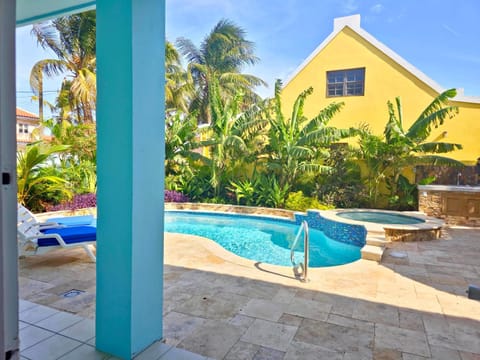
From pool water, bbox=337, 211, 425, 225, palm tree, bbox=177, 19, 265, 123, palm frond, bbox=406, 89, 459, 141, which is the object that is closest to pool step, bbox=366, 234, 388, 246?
pool water, bbox=337, 211, 425, 225

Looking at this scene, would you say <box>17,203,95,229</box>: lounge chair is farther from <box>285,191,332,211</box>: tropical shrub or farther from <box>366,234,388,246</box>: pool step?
<box>285,191,332,211</box>: tropical shrub

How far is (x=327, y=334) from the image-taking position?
3.22m

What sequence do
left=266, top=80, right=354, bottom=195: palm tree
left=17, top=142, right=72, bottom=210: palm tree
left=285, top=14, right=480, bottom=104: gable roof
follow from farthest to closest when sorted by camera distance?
left=285, top=14, right=480, bottom=104: gable roof
left=266, top=80, right=354, bottom=195: palm tree
left=17, top=142, right=72, bottom=210: palm tree

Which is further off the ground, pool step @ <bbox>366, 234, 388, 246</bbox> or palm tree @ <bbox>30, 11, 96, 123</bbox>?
palm tree @ <bbox>30, 11, 96, 123</bbox>

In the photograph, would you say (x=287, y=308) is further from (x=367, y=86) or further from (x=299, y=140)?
(x=367, y=86)

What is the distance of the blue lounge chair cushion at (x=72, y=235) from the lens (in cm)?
501

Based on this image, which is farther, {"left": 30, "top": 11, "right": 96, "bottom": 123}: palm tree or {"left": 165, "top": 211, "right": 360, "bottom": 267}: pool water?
{"left": 30, "top": 11, "right": 96, "bottom": 123}: palm tree

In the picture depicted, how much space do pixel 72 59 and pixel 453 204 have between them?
744 inches

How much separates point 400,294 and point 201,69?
1854 centimetres

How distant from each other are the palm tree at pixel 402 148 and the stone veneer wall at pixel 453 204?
1.45 metres

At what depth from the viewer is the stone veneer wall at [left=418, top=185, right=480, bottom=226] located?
33.1 feet

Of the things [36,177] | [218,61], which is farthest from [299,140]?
[218,61]

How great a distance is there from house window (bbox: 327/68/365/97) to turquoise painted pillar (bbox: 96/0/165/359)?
14.4 meters

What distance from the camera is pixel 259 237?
990cm
